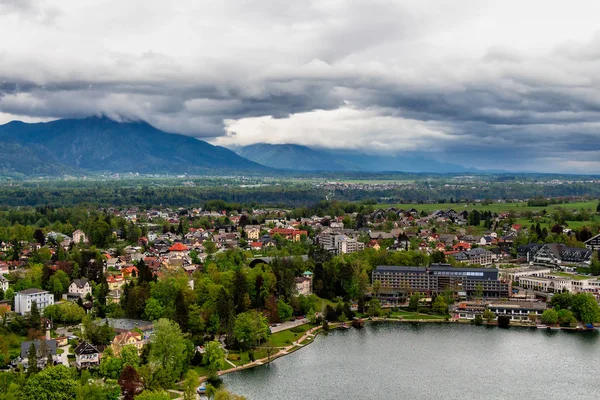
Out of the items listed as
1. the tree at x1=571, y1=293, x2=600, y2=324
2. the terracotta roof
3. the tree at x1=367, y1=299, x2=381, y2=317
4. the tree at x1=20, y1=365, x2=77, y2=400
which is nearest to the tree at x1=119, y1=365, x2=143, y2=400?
the tree at x1=20, y1=365, x2=77, y2=400

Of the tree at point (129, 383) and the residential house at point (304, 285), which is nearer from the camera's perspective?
the tree at point (129, 383)

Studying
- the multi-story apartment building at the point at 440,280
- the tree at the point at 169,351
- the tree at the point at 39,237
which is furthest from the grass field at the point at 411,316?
the tree at the point at 39,237

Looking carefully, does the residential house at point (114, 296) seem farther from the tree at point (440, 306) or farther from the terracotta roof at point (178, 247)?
the tree at point (440, 306)

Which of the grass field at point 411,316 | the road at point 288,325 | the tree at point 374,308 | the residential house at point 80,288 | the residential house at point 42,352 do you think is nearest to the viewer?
the residential house at point 42,352

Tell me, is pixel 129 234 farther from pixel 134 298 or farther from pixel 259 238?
pixel 134 298

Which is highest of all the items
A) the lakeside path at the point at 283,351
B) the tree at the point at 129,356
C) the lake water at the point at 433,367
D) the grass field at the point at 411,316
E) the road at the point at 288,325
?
the tree at the point at 129,356
